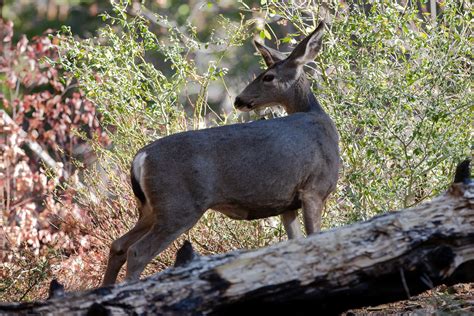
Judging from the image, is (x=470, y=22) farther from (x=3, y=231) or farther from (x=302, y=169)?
(x=3, y=231)

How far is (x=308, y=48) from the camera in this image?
753 cm

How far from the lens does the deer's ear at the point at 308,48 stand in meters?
7.40

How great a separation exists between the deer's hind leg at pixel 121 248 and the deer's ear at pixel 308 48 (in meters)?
1.79

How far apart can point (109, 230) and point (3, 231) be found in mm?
1427

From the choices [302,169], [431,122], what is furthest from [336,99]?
[302,169]

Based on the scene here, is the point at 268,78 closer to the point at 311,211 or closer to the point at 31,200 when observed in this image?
the point at 311,211

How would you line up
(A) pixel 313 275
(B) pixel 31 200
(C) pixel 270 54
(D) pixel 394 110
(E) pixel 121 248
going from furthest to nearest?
1. (B) pixel 31 200
2. (C) pixel 270 54
3. (D) pixel 394 110
4. (E) pixel 121 248
5. (A) pixel 313 275

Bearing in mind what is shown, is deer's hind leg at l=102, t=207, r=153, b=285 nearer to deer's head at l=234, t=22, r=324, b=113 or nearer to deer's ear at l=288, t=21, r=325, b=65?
deer's head at l=234, t=22, r=324, b=113

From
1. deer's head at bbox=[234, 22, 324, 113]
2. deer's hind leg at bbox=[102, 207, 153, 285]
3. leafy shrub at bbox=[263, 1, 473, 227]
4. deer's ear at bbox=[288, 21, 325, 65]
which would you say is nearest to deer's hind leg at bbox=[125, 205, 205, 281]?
deer's hind leg at bbox=[102, 207, 153, 285]

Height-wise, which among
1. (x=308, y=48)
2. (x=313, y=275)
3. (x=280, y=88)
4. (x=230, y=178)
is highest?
(x=308, y=48)

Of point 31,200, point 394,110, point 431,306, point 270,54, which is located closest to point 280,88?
point 270,54

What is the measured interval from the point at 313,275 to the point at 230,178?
209 centimetres

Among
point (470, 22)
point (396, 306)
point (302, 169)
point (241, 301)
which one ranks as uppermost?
point (470, 22)

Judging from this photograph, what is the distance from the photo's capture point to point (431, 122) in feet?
26.3
